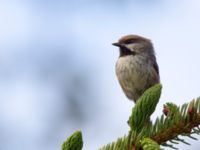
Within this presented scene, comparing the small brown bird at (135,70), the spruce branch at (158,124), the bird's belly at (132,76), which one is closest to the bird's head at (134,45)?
the small brown bird at (135,70)

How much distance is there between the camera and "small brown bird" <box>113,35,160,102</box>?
5.59m

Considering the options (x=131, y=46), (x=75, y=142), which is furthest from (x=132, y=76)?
(x=75, y=142)

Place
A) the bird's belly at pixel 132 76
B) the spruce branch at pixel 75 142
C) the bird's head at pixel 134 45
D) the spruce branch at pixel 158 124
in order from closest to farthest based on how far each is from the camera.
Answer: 1. the spruce branch at pixel 75 142
2. the spruce branch at pixel 158 124
3. the bird's belly at pixel 132 76
4. the bird's head at pixel 134 45

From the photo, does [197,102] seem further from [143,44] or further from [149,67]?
[143,44]

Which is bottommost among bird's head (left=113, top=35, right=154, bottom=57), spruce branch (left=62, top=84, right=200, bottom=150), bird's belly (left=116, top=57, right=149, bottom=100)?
bird's belly (left=116, top=57, right=149, bottom=100)

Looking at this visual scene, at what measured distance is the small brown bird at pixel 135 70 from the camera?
18.3ft

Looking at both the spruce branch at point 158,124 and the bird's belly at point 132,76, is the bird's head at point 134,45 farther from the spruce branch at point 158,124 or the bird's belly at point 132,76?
the spruce branch at point 158,124

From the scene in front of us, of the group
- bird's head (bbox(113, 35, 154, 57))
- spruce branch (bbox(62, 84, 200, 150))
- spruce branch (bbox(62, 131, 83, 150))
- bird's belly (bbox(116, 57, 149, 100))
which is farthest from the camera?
bird's head (bbox(113, 35, 154, 57))

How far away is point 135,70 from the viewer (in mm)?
5613

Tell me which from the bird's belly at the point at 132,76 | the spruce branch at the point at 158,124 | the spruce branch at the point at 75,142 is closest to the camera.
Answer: the spruce branch at the point at 75,142

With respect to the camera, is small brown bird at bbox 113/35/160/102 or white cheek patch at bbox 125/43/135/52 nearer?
small brown bird at bbox 113/35/160/102

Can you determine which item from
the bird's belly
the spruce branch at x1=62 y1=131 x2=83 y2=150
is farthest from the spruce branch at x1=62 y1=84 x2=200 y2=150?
the bird's belly

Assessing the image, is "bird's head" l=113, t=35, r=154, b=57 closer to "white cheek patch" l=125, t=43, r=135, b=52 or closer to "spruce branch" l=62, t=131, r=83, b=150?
"white cheek patch" l=125, t=43, r=135, b=52

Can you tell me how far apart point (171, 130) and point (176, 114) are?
0.25 ft
